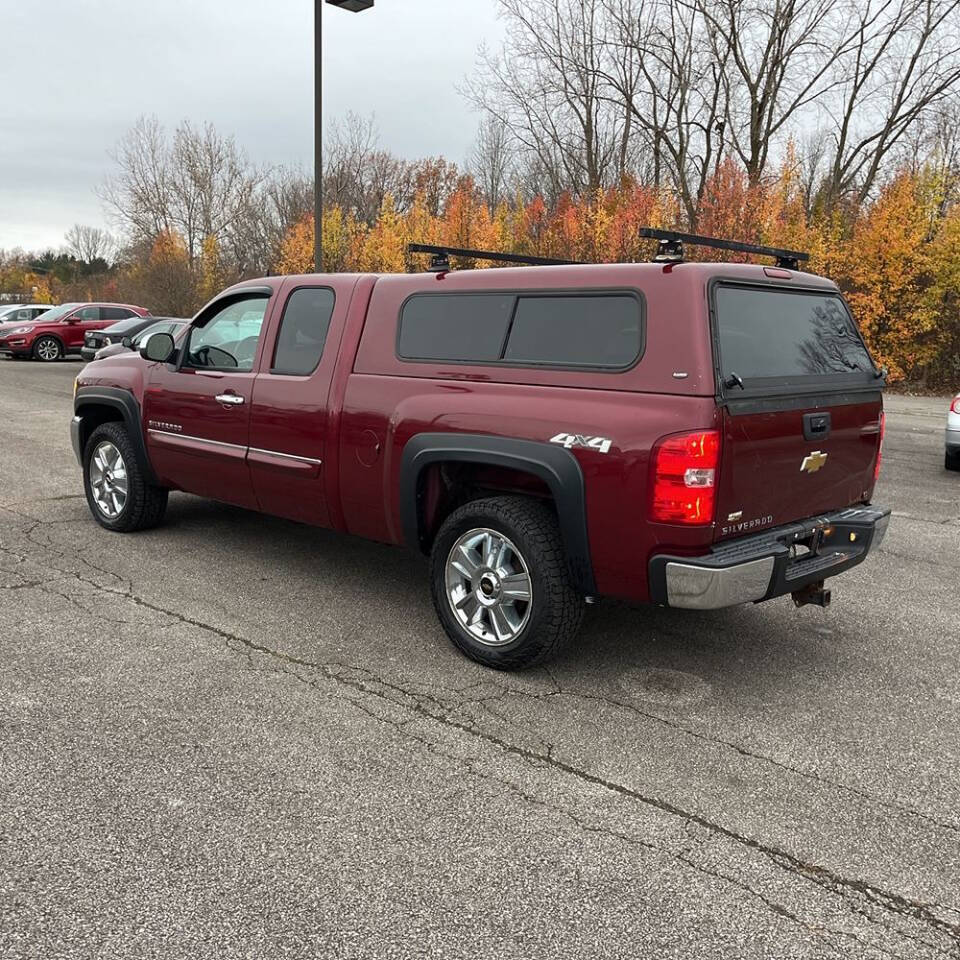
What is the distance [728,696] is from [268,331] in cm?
328

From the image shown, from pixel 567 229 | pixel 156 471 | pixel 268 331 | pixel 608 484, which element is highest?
pixel 567 229

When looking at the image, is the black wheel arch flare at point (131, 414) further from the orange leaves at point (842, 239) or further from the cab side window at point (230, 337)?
the orange leaves at point (842, 239)

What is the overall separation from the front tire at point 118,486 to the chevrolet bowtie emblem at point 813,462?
439 centimetres

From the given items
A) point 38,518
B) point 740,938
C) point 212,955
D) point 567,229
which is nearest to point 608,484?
point 740,938

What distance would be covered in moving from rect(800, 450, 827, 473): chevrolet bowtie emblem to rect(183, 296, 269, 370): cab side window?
10.5ft

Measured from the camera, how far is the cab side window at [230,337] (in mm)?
5465

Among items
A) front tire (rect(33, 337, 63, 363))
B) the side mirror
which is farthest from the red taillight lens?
front tire (rect(33, 337, 63, 363))

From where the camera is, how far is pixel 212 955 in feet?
7.61

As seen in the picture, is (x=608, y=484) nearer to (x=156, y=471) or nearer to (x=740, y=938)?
(x=740, y=938)

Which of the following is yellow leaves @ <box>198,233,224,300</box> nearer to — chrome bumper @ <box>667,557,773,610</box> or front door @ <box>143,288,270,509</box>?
front door @ <box>143,288,270,509</box>

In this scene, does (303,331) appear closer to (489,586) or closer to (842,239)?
(489,586)

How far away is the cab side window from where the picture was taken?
5465 millimetres

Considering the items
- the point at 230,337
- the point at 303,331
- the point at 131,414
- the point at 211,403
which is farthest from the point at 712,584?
the point at 131,414

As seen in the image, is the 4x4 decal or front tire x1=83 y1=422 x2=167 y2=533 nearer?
the 4x4 decal
